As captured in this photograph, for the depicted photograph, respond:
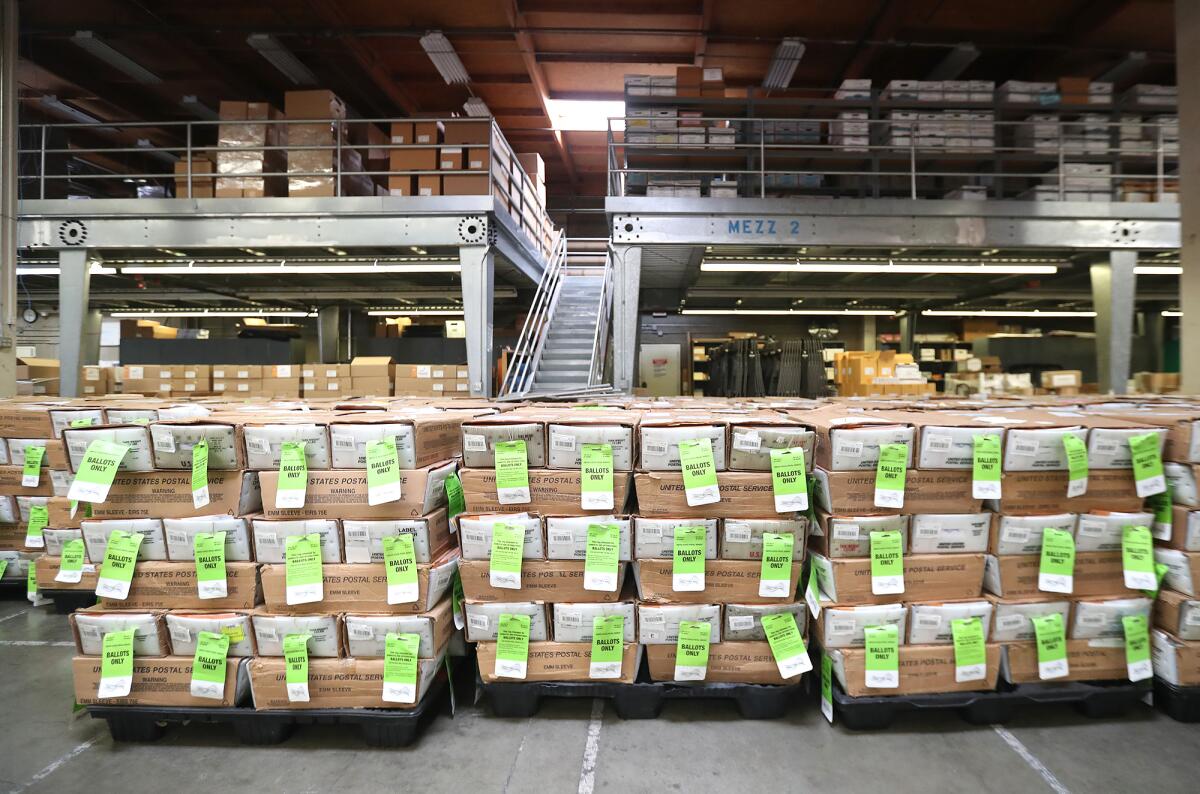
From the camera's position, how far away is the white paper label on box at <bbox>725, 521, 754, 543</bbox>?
2.07 meters

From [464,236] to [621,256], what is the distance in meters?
2.02

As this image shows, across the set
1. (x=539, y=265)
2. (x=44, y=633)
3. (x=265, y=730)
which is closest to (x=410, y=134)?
(x=539, y=265)

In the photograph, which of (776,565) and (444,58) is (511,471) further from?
(444,58)

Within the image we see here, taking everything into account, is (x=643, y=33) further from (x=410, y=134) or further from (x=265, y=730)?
(x=265, y=730)

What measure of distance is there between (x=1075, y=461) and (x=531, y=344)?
6857 millimetres

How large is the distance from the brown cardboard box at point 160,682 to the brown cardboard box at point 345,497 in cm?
62

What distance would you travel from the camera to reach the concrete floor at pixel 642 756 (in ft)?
5.85

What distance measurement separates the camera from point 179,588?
206 cm

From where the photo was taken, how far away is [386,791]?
5.75ft

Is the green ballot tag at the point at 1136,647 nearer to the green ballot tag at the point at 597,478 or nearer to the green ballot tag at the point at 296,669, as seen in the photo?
the green ballot tag at the point at 597,478

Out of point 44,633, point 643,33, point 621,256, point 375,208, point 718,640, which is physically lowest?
point 44,633

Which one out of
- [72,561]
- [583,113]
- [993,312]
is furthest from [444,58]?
[993,312]

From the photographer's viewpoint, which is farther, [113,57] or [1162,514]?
[113,57]

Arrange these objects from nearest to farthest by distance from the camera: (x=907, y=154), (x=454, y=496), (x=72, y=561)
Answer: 1. (x=454, y=496)
2. (x=72, y=561)
3. (x=907, y=154)
